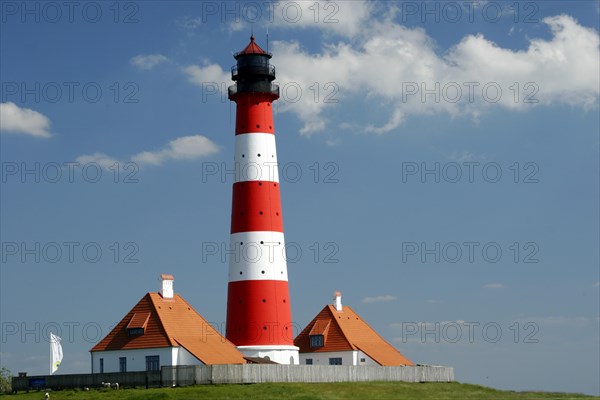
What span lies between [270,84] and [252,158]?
5.78 meters

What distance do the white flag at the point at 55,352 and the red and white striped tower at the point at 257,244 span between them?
38.9 ft

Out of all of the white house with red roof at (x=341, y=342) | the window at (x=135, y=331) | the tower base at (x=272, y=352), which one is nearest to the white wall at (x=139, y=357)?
the window at (x=135, y=331)

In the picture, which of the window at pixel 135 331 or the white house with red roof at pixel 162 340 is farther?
the window at pixel 135 331

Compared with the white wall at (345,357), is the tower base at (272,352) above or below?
above

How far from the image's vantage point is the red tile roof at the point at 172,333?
68.3m

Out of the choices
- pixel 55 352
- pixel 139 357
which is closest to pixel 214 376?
pixel 139 357

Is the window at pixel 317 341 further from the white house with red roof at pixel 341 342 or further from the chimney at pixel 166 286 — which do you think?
the chimney at pixel 166 286

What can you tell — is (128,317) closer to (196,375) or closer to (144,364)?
(144,364)

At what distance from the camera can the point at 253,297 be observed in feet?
235

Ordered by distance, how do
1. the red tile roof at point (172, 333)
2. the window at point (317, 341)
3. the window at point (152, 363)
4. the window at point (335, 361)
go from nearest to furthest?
1. the window at point (152, 363)
2. the red tile roof at point (172, 333)
3. the window at point (335, 361)
4. the window at point (317, 341)

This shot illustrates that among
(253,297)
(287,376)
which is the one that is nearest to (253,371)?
(287,376)

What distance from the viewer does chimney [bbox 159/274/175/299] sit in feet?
237

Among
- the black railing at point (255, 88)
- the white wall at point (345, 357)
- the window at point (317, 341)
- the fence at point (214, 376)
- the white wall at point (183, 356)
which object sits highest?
the black railing at point (255, 88)

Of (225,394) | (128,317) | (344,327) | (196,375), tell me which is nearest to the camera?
(225,394)
